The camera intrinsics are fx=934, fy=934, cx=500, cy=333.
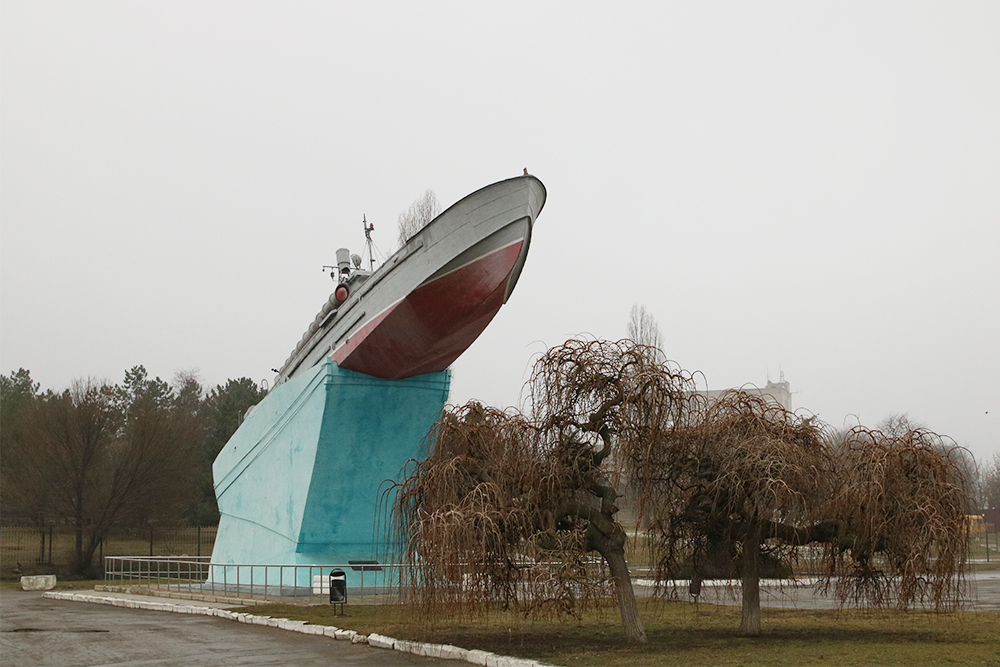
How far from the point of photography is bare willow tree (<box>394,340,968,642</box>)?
10.8 meters

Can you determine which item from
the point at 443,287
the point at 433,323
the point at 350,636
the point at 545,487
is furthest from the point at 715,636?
the point at 433,323

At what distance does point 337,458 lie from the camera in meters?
20.0

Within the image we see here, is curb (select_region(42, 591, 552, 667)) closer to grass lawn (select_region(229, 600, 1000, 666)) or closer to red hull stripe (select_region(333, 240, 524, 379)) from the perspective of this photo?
grass lawn (select_region(229, 600, 1000, 666))

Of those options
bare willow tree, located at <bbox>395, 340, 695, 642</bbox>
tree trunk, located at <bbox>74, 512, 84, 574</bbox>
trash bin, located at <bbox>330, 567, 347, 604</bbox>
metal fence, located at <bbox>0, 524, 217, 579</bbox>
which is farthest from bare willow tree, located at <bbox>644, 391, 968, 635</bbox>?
tree trunk, located at <bbox>74, 512, 84, 574</bbox>

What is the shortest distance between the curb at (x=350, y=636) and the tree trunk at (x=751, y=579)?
349 centimetres

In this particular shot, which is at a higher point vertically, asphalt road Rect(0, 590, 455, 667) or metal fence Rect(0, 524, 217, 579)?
asphalt road Rect(0, 590, 455, 667)

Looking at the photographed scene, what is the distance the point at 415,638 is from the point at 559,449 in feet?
10.4

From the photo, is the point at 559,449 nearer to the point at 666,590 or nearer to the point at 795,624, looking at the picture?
the point at 666,590

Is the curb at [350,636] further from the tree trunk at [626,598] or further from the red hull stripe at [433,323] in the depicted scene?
the red hull stripe at [433,323]

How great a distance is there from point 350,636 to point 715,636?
4969 millimetres

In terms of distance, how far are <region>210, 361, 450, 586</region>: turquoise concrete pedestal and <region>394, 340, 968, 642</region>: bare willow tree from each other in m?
7.91

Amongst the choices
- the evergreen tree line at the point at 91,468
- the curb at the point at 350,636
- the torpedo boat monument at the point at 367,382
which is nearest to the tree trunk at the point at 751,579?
the curb at the point at 350,636

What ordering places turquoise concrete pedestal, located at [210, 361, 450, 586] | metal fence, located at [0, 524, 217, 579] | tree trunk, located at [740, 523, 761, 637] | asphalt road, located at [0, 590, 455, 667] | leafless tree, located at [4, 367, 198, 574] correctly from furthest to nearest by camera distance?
leafless tree, located at [4, 367, 198, 574]
metal fence, located at [0, 524, 217, 579]
turquoise concrete pedestal, located at [210, 361, 450, 586]
tree trunk, located at [740, 523, 761, 637]
asphalt road, located at [0, 590, 455, 667]

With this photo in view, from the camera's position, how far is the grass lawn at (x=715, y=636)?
10188 millimetres
